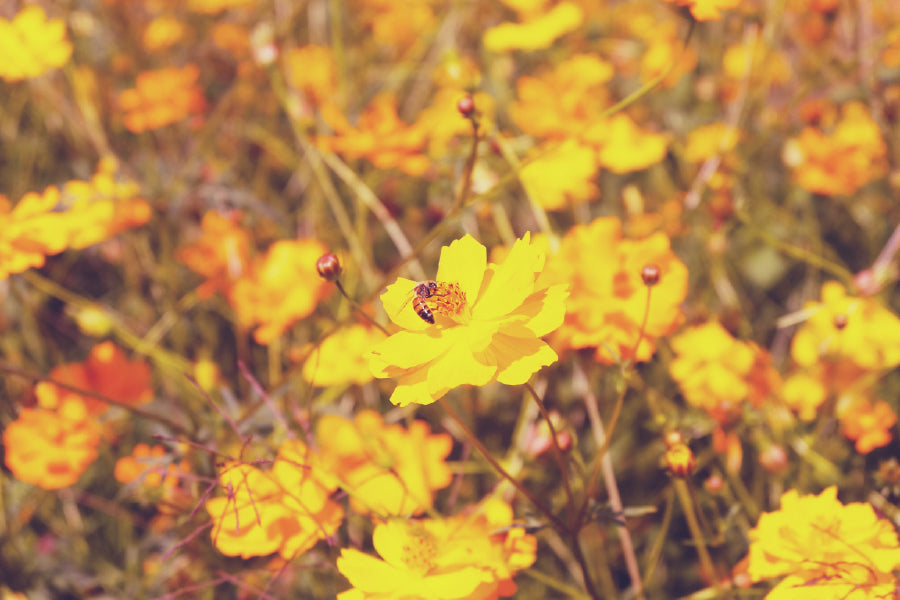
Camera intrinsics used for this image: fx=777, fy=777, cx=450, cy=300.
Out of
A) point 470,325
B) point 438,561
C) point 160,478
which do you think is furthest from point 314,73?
point 438,561

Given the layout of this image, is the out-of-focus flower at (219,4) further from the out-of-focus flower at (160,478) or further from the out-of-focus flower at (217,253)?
the out-of-focus flower at (160,478)

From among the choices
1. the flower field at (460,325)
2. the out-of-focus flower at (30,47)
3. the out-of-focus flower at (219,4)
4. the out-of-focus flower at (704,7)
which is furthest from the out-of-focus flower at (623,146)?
the out-of-focus flower at (219,4)

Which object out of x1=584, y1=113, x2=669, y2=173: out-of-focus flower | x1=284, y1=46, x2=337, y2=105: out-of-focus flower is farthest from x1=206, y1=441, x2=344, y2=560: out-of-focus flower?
x1=284, y1=46, x2=337, y2=105: out-of-focus flower

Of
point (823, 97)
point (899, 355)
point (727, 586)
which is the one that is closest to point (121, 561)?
point (727, 586)

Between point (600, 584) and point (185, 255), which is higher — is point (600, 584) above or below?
below

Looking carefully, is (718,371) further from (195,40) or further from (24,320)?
(195,40)
